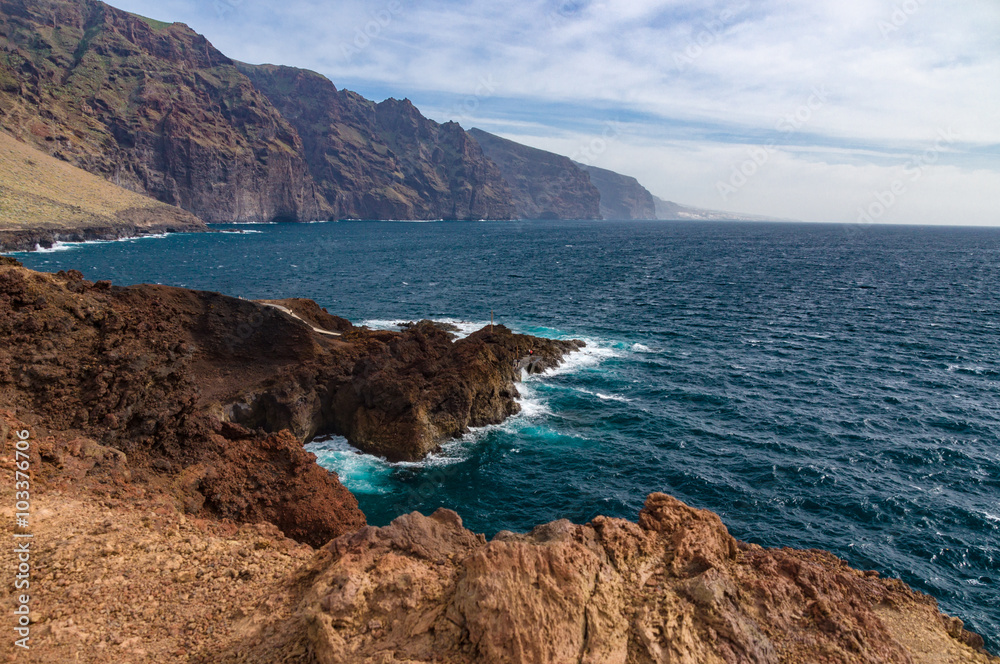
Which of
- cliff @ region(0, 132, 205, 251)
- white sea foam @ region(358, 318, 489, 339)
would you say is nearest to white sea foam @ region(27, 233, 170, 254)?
cliff @ region(0, 132, 205, 251)

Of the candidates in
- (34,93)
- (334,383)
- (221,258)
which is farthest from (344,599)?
(34,93)

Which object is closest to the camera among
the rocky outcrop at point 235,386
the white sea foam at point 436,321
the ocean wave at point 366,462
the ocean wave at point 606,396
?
the rocky outcrop at point 235,386

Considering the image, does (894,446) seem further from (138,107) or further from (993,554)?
(138,107)

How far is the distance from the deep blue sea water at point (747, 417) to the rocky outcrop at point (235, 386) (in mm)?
2950

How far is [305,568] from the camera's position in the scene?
41.5 feet

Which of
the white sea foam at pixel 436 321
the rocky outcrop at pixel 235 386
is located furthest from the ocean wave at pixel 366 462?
the white sea foam at pixel 436 321

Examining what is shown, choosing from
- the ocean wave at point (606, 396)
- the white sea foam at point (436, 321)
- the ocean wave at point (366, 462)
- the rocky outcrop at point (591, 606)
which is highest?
the rocky outcrop at point (591, 606)

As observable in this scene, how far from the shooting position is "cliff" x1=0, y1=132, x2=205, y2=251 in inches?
4291

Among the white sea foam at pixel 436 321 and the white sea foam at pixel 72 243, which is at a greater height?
Result: the white sea foam at pixel 72 243

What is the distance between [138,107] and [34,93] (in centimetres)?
3686

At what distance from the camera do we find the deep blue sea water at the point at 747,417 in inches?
1004

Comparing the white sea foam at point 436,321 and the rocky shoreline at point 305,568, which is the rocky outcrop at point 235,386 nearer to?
the rocky shoreline at point 305,568

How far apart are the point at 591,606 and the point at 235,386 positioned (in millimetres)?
29844

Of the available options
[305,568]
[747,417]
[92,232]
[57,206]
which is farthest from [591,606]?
[57,206]
